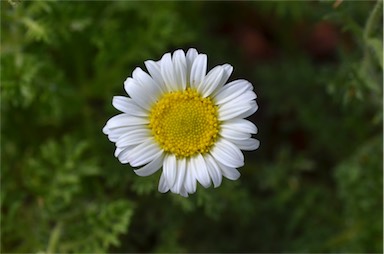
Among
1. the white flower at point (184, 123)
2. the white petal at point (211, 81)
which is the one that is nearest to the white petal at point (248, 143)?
the white flower at point (184, 123)

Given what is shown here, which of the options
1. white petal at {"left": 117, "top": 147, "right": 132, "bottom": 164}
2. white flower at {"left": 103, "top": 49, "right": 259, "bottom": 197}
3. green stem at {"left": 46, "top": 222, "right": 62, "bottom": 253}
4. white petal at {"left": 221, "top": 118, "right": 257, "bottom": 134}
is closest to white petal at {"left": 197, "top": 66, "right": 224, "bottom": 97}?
white flower at {"left": 103, "top": 49, "right": 259, "bottom": 197}

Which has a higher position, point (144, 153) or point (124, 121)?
point (124, 121)

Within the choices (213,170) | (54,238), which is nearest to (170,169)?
(213,170)

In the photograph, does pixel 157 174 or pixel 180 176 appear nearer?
pixel 180 176

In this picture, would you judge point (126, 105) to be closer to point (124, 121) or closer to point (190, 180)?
point (124, 121)

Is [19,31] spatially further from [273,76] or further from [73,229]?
[273,76]

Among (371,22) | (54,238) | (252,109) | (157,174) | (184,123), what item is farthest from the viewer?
(54,238)

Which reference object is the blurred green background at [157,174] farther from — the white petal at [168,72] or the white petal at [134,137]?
the white petal at [168,72]
